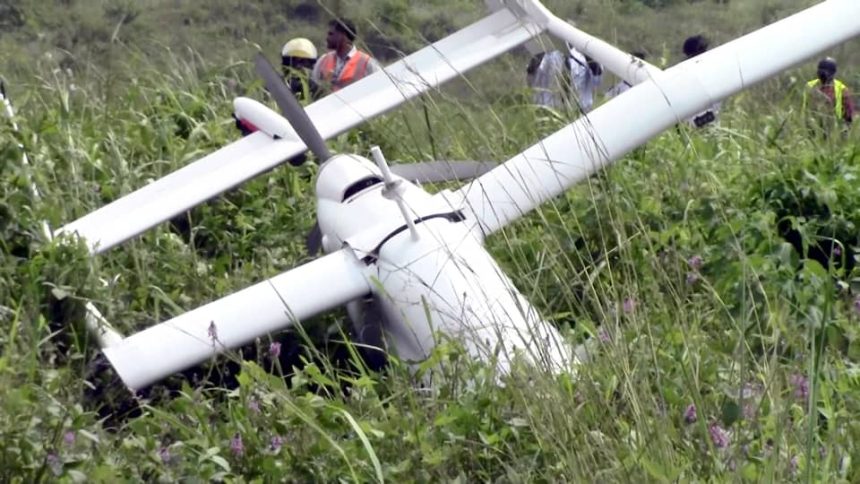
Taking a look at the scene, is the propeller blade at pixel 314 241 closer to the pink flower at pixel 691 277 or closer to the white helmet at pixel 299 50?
the pink flower at pixel 691 277

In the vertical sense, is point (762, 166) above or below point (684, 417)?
below

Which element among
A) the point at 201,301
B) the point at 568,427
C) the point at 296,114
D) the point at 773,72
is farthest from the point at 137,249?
the point at 568,427

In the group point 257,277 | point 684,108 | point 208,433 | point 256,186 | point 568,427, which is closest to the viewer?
point 568,427

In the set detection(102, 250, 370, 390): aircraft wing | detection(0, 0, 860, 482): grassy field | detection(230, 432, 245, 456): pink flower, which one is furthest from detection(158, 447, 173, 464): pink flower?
detection(102, 250, 370, 390): aircraft wing

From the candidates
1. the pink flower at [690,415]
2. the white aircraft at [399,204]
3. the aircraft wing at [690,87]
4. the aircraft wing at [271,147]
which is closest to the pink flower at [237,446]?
the white aircraft at [399,204]

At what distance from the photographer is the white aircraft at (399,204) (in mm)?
4602

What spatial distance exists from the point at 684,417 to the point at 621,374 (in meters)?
0.22

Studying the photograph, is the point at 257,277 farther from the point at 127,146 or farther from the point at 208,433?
the point at 208,433

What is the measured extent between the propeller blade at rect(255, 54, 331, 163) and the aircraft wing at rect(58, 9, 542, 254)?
19 cm

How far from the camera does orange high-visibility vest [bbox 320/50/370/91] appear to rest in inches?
364

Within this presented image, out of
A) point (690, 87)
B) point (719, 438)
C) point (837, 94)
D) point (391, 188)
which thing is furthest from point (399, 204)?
point (837, 94)

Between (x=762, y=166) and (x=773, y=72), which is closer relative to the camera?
(x=773, y=72)

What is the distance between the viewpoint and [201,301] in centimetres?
583

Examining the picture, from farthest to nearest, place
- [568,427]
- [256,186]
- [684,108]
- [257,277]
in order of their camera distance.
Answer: [256,186], [257,277], [684,108], [568,427]
